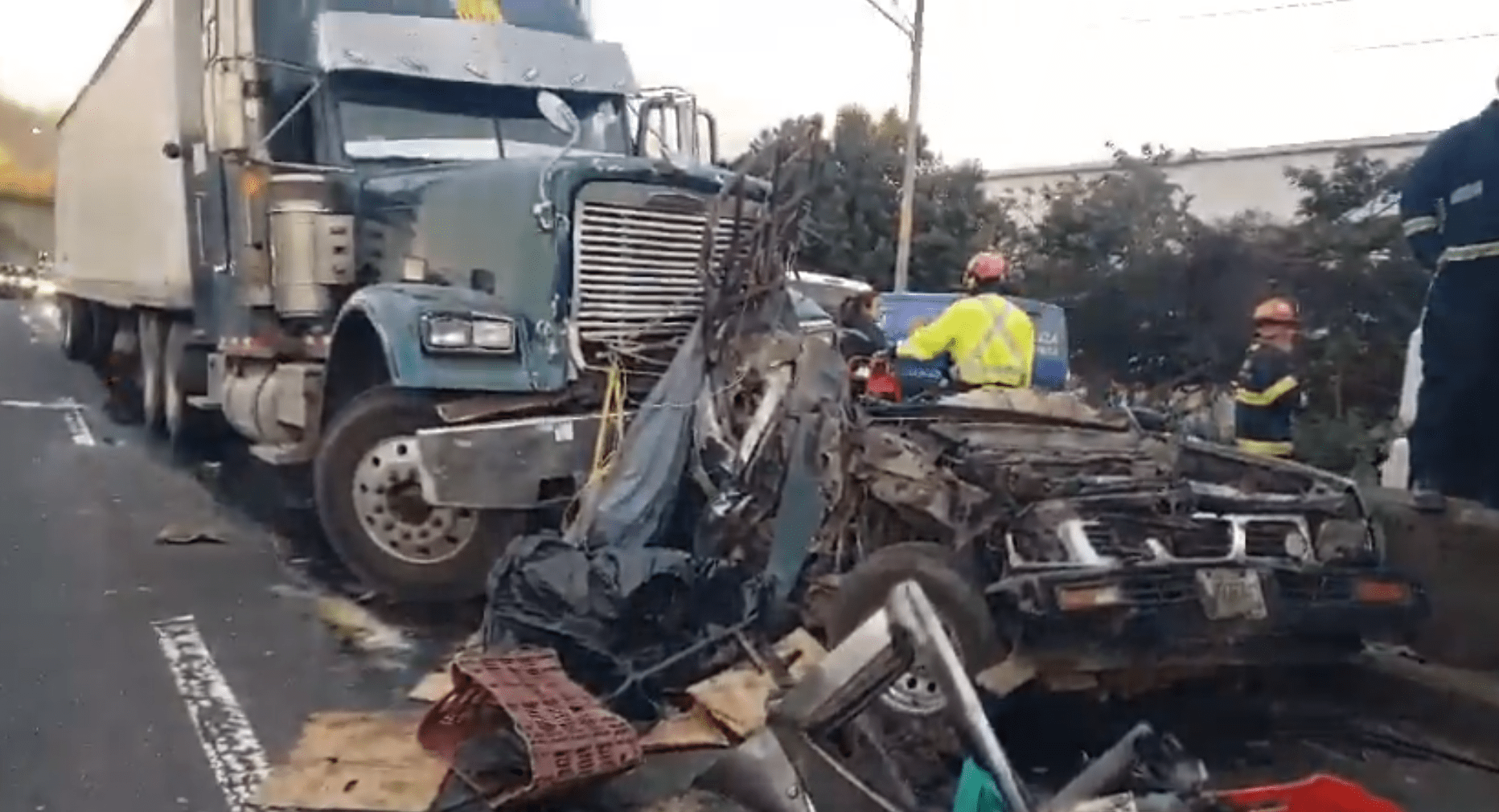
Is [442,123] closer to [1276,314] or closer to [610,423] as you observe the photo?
[610,423]

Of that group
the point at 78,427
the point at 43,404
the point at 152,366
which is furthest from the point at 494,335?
the point at 43,404

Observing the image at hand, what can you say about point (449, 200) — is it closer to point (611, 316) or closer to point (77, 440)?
point (611, 316)

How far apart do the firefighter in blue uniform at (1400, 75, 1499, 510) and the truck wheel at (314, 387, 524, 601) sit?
4.02m

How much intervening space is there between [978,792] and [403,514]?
4.33 metres

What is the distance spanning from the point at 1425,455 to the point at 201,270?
737 centimetres

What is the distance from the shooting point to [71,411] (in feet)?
46.6

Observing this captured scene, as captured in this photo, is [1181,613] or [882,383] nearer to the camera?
[1181,613]

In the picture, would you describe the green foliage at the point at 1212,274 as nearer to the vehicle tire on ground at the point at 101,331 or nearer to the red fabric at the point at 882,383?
the red fabric at the point at 882,383

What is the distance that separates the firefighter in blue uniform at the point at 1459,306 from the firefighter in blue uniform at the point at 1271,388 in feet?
4.69

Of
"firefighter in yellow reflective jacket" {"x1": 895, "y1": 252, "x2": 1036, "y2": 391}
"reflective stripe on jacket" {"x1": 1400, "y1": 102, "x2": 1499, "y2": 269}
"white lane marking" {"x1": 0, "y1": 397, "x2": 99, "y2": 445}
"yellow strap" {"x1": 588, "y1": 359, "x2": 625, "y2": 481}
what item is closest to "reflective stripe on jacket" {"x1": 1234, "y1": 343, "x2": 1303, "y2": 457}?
"reflective stripe on jacket" {"x1": 1400, "y1": 102, "x2": 1499, "y2": 269}

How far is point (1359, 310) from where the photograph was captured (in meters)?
13.4

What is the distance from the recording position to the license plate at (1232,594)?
486 cm

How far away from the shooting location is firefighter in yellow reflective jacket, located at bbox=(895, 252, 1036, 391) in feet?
23.0

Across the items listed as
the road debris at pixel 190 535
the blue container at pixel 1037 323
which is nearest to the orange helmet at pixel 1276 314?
the blue container at pixel 1037 323
